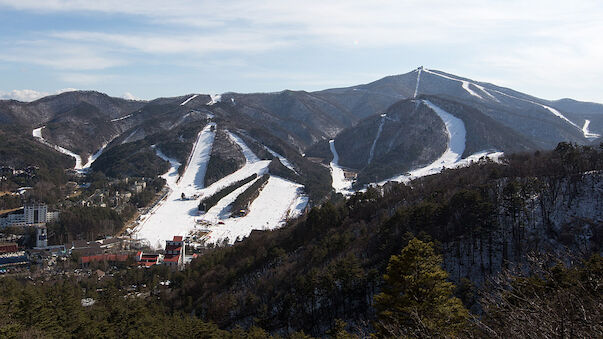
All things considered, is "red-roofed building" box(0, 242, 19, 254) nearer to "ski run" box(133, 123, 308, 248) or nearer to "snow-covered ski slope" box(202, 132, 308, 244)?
"ski run" box(133, 123, 308, 248)

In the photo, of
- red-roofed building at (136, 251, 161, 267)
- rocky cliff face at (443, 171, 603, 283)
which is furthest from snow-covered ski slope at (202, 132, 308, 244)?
rocky cliff face at (443, 171, 603, 283)

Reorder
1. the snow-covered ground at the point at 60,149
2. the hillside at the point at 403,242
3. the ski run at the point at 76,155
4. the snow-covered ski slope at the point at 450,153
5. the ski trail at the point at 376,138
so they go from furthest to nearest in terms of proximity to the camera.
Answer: the snow-covered ground at the point at 60,149 < the ski trail at the point at 376,138 < the ski run at the point at 76,155 < the snow-covered ski slope at the point at 450,153 < the hillside at the point at 403,242

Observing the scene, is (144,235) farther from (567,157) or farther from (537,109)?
(537,109)

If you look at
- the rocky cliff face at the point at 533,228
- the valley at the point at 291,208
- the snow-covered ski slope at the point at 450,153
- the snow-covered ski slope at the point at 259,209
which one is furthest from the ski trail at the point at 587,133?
the rocky cliff face at the point at 533,228

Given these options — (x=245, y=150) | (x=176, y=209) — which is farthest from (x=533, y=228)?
(x=245, y=150)

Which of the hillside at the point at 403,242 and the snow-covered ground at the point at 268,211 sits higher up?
the hillside at the point at 403,242

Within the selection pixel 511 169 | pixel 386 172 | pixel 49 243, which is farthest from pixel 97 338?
pixel 386 172

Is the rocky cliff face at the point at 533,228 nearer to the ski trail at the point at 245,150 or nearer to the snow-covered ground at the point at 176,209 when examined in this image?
the snow-covered ground at the point at 176,209
